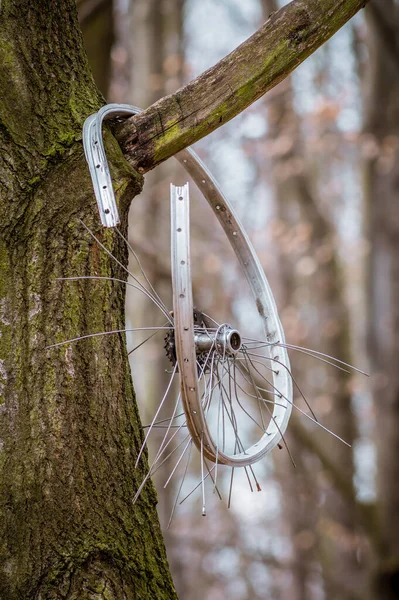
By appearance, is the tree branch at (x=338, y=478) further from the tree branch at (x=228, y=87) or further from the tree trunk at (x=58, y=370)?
the tree branch at (x=228, y=87)

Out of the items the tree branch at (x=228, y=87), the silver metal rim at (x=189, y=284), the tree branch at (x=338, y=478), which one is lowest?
the tree branch at (x=338, y=478)

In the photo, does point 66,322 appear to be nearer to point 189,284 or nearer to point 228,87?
point 189,284

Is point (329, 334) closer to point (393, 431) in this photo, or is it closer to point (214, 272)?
point (393, 431)

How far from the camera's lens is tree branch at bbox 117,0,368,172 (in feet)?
5.84

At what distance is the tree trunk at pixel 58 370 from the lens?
1586mm

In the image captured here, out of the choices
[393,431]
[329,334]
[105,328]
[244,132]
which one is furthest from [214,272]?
[105,328]

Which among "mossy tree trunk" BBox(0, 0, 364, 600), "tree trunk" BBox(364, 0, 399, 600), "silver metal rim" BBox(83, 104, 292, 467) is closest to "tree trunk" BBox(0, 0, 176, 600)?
"mossy tree trunk" BBox(0, 0, 364, 600)

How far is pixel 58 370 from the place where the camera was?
1652 millimetres

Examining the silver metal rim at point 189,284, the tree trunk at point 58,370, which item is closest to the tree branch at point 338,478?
the silver metal rim at point 189,284

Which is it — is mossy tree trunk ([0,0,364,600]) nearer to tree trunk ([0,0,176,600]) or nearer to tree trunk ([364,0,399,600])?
tree trunk ([0,0,176,600])

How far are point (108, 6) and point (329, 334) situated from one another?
315 cm

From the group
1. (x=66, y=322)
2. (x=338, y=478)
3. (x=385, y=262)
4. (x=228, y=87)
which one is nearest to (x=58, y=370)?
(x=66, y=322)

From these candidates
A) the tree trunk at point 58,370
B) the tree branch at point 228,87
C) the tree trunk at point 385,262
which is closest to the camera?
the tree trunk at point 58,370

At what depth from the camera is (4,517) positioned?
158 cm
